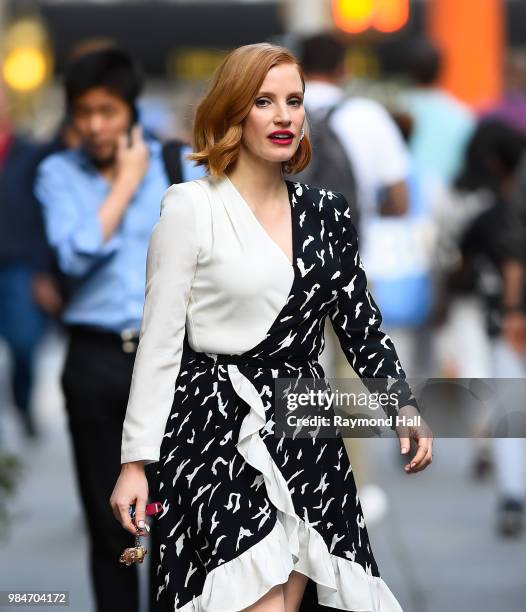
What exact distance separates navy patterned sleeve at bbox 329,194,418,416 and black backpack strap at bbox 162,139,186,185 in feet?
3.58

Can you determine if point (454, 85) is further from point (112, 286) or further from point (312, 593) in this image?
point (312, 593)

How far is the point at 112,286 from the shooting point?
4980 millimetres

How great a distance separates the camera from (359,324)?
12.3 ft

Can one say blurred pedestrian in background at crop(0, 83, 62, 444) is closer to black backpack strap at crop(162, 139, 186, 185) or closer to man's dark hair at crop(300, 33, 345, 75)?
man's dark hair at crop(300, 33, 345, 75)

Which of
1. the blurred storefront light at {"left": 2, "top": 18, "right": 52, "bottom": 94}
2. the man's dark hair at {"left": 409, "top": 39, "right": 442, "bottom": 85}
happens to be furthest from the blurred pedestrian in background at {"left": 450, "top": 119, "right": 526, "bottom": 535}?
the blurred storefront light at {"left": 2, "top": 18, "right": 52, "bottom": 94}

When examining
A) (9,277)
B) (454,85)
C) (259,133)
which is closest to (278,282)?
(259,133)

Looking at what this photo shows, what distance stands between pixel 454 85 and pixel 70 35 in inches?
556

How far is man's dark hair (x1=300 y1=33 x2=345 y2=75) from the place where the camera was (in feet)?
22.5

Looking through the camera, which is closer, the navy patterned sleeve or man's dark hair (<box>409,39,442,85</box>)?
the navy patterned sleeve

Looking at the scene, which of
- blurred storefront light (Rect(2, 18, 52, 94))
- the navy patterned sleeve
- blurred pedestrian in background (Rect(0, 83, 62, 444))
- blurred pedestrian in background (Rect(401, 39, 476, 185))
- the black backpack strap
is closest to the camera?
the navy patterned sleeve

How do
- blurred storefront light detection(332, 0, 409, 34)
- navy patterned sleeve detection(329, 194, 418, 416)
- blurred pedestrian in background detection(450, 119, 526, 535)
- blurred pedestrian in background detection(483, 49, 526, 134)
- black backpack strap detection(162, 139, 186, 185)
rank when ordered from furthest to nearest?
blurred storefront light detection(332, 0, 409, 34)
blurred pedestrian in background detection(483, 49, 526, 134)
blurred pedestrian in background detection(450, 119, 526, 535)
black backpack strap detection(162, 139, 186, 185)
navy patterned sleeve detection(329, 194, 418, 416)

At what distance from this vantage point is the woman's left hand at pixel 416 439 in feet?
11.8

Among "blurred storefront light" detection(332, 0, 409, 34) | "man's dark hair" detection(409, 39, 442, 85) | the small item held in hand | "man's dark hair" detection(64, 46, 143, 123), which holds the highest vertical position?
"blurred storefront light" detection(332, 0, 409, 34)

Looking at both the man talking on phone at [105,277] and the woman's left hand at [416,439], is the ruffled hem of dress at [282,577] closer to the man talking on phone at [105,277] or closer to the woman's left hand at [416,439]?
the woman's left hand at [416,439]
